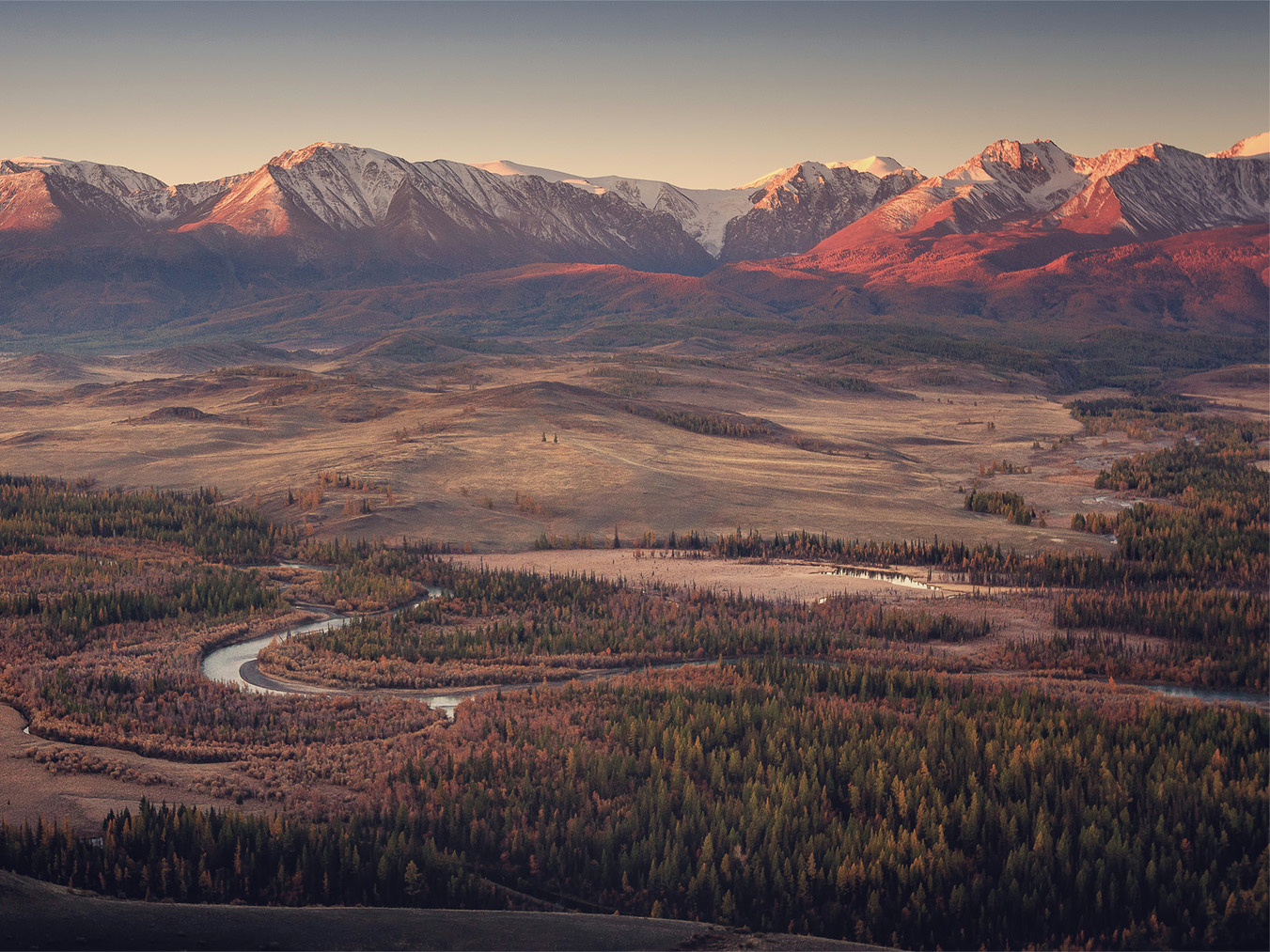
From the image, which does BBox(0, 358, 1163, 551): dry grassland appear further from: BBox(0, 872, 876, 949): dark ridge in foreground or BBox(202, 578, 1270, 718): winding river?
BBox(0, 872, 876, 949): dark ridge in foreground

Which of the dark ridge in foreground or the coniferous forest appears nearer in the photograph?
the dark ridge in foreground

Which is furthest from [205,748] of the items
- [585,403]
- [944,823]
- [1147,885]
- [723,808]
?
[585,403]

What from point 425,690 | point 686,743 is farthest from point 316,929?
point 425,690

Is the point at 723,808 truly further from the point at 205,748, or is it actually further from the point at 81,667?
the point at 81,667

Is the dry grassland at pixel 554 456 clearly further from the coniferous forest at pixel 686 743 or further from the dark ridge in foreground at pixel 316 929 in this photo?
the dark ridge in foreground at pixel 316 929

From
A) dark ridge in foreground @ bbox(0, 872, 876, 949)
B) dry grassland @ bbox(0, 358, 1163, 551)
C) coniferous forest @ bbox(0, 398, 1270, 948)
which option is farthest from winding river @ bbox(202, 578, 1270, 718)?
dry grassland @ bbox(0, 358, 1163, 551)

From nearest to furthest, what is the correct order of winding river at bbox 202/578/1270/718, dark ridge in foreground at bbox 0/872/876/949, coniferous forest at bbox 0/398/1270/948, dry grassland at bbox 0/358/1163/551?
1. dark ridge in foreground at bbox 0/872/876/949
2. coniferous forest at bbox 0/398/1270/948
3. winding river at bbox 202/578/1270/718
4. dry grassland at bbox 0/358/1163/551
